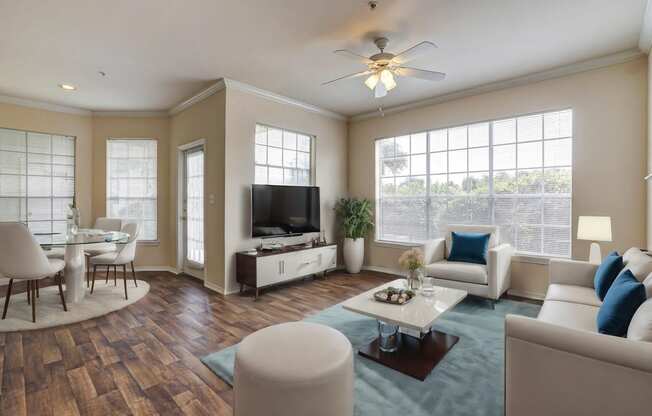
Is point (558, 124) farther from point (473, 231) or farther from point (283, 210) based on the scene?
point (283, 210)

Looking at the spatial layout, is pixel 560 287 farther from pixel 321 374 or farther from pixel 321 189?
pixel 321 189

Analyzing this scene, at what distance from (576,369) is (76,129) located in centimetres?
672

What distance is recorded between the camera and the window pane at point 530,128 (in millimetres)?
3809

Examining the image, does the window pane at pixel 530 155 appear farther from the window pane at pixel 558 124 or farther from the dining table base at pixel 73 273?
the dining table base at pixel 73 273

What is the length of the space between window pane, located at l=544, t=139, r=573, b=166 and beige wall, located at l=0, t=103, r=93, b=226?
22.6 feet

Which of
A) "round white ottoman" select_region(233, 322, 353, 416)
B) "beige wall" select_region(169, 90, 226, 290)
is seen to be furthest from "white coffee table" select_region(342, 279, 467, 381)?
"beige wall" select_region(169, 90, 226, 290)

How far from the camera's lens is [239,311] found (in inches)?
133

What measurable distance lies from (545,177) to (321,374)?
150 inches

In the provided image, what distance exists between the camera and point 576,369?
1.26 m

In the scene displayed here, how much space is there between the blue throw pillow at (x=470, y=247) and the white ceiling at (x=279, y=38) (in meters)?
2.00

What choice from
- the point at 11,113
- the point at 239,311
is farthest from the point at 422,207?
the point at 11,113

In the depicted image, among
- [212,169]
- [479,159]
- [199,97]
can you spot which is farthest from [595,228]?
[199,97]

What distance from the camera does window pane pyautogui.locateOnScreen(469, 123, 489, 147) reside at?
421 cm

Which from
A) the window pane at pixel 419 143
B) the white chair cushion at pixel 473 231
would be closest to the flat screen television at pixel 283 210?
the window pane at pixel 419 143
